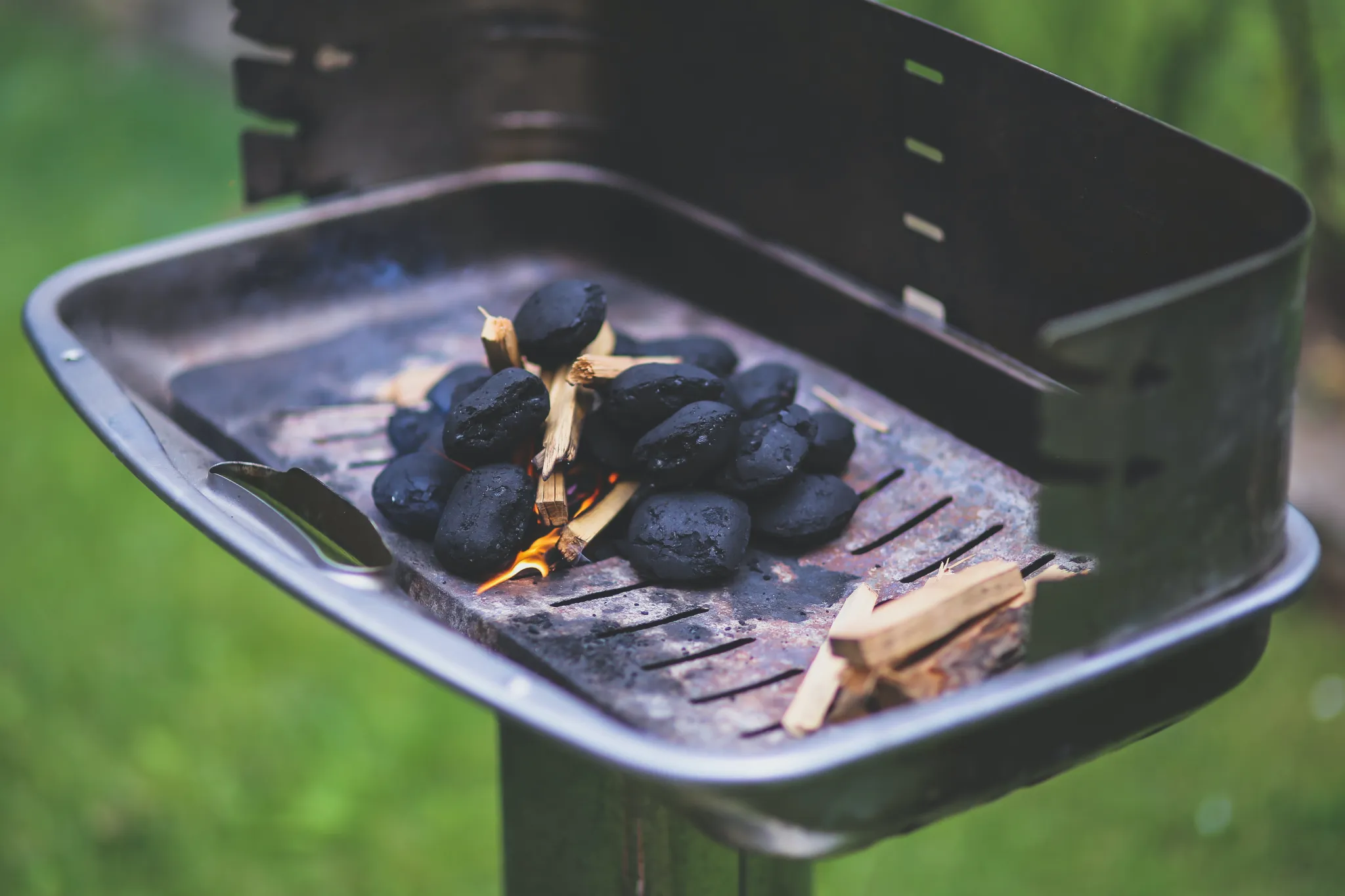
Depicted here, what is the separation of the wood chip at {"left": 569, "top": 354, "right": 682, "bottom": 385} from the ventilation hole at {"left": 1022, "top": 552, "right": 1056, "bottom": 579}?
38 cm

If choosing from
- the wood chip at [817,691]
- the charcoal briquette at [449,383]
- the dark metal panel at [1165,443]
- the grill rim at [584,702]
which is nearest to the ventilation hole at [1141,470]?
the dark metal panel at [1165,443]

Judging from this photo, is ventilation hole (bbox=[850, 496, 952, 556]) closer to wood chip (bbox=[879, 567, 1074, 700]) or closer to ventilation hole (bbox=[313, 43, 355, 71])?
wood chip (bbox=[879, 567, 1074, 700])

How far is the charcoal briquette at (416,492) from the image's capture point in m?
1.42

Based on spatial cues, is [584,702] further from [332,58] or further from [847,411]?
[332,58]

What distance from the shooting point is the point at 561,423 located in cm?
146

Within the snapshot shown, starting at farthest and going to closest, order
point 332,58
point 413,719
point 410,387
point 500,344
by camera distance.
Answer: point 413,719
point 332,58
point 410,387
point 500,344

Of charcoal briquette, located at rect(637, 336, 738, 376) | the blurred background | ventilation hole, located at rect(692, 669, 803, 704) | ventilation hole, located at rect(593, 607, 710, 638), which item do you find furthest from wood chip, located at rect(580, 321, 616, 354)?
the blurred background

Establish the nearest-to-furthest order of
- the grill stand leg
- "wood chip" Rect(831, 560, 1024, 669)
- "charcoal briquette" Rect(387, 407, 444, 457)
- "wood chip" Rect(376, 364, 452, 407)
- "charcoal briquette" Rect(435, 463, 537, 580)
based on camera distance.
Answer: "wood chip" Rect(831, 560, 1024, 669) < "charcoal briquette" Rect(435, 463, 537, 580) < the grill stand leg < "charcoal briquette" Rect(387, 407, 444, 457) < "wood chip" Rect(376, 364, 452, 407)

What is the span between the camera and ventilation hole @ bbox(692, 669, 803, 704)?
120 cm

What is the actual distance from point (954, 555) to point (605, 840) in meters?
0.44

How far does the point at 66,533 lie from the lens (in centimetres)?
312

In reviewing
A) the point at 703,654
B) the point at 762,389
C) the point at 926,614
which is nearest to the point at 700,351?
the point at 762,389

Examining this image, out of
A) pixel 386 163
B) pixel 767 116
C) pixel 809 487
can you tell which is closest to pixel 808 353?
pixel 767 116

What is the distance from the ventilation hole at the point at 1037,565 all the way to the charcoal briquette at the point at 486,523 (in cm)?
45
